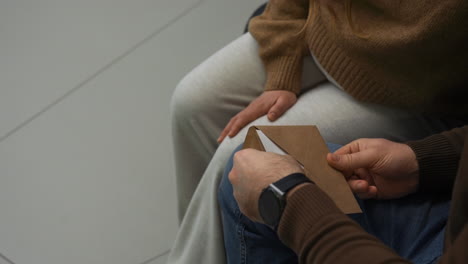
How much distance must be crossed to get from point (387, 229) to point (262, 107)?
12.5 inches

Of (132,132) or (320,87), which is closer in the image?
(320,87)

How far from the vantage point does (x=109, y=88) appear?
1352 millimetres

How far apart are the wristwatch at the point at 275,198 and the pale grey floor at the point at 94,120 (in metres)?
0.60

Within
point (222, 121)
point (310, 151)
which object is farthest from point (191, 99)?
point (310, 151)

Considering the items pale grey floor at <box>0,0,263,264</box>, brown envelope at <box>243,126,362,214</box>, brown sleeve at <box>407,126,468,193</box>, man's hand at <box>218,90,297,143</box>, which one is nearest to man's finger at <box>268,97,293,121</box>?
man's hand at <box>218,90,297,143</box>

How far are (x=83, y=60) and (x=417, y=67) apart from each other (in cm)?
112

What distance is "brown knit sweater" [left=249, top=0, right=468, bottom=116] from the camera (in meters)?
0.63

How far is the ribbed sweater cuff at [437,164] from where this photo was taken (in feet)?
1.97

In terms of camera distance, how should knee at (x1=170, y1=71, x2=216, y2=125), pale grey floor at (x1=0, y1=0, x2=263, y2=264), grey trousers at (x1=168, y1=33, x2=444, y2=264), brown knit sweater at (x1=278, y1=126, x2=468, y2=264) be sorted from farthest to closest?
pale grey floor at (x1=0, y1=0, x2=263, y2=264) → knee at (x1=170, y1=71, x2=216, y2=125) → grey trousers at (x1=168, y1=33, x2=444, y2=264) → brown knit sweater at (x1=278, y1=126, x2=468, y2=264)

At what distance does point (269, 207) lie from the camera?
1.65ft

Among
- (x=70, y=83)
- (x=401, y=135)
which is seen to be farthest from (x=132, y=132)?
(x=401, y=135)

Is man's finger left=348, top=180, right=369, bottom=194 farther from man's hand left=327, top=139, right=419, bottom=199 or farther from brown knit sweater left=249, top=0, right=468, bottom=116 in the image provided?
brown knit sweater left=249, top=0, right=468, bottom=116

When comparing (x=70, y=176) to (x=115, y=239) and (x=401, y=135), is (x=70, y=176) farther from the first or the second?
(x=401, y=135)

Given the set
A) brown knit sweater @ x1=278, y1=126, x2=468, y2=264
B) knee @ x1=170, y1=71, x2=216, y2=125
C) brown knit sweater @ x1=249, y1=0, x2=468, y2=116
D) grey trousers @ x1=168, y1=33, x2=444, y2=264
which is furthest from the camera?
knee @ x1=170, y1=71, x2=216, y2=125
